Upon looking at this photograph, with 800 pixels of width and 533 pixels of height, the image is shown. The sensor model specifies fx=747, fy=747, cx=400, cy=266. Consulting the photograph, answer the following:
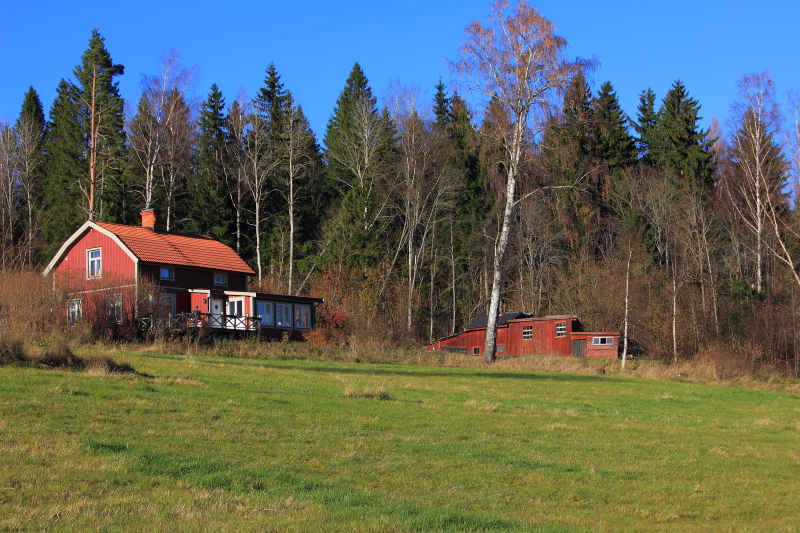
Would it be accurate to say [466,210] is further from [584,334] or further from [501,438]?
[501,438]

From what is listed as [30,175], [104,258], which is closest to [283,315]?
[104,258]

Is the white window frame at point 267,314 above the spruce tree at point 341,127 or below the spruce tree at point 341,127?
below

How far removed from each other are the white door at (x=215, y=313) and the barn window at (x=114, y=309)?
8145 mm

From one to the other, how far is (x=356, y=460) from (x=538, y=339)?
37.5 m

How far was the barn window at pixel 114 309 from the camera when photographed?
1182 inches

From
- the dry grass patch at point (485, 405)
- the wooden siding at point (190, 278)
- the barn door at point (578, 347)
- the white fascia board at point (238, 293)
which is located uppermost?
the wooden siding at point (190, 278)

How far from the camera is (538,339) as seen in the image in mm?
46594

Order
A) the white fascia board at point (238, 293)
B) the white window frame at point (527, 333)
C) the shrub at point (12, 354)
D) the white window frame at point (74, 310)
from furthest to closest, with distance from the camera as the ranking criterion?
the white window frame at point (527, 333) → the white fascia board at point (238, 293) → the white window frame at point (74, 310) → the shrub at point (12, 354)

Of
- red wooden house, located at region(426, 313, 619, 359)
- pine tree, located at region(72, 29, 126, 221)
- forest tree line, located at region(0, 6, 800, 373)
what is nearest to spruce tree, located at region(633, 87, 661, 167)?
forest tree line, located at region(0, 6, 800, 373)

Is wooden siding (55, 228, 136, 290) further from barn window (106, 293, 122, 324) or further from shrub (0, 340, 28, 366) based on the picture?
shrub (0, 340, 28, 366)

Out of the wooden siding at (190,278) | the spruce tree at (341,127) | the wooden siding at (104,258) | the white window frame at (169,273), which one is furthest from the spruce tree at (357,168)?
the wooden siding at (104,258)

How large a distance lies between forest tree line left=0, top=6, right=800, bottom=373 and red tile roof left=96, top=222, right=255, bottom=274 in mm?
4345

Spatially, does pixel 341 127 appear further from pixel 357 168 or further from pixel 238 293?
pixel 238 293

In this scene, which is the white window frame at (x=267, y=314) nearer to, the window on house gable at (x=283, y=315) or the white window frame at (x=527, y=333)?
the window on house gable at (x=283, y=315)
